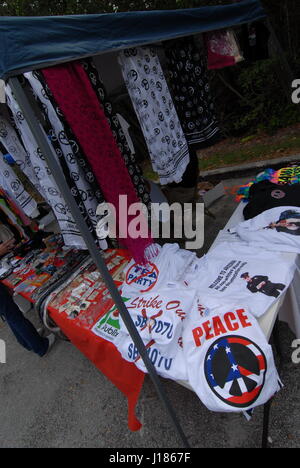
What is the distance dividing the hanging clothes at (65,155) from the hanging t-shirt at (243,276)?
0.94 meters

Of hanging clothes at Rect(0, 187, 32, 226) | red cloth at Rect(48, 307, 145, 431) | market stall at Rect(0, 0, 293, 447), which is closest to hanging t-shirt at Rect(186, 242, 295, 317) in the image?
market stall at Rect(0, 0, 293, 447)

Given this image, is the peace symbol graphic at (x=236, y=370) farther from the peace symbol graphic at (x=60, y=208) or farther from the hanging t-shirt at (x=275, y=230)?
the peace symbol graphic at (x=60, y=208)

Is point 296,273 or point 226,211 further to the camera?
point 226,211

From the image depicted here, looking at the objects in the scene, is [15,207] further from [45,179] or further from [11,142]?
[45,179]

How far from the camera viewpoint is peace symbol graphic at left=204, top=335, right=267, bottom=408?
1.37 m

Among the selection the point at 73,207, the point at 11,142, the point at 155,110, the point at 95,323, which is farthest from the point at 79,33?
the point at 95,323

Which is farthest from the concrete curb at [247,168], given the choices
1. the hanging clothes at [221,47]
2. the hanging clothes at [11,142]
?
the hanging clothes at [11,142]

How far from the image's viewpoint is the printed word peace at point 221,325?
1536 mm

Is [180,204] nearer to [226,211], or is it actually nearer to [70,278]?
[226,211]

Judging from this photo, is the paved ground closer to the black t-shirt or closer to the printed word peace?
the printed word peace

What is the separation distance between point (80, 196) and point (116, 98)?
2.00 metres
